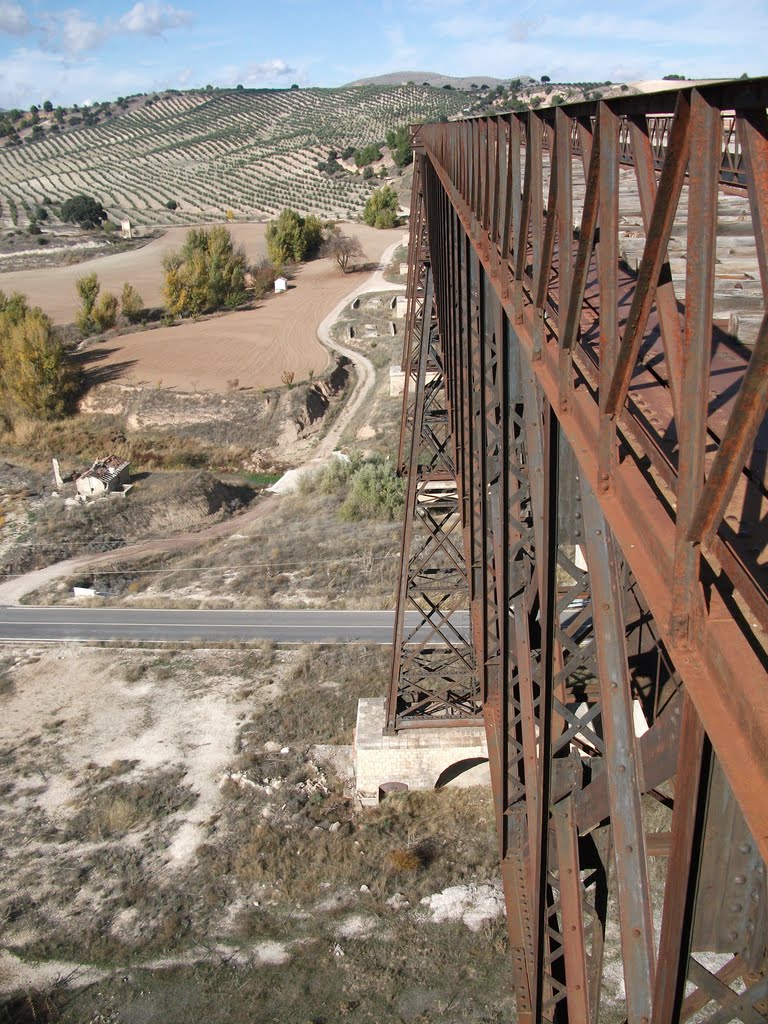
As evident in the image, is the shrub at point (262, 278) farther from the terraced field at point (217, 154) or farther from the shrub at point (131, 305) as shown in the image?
the terraced field at point (217, 154)

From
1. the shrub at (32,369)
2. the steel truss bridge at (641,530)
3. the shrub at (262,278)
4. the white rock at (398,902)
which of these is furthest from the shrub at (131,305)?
the steel truss bridge at (641,530)

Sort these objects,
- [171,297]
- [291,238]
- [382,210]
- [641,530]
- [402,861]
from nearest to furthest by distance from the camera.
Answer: [641,530] → [402,861] → [171,297] → [291,238] → [382,210]

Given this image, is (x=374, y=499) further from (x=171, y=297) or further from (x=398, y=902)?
(x=171, y=297)

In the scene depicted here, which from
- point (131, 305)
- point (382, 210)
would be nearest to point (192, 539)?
point (131, 305)

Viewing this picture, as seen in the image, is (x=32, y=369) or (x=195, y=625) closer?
(x=195, y=625)

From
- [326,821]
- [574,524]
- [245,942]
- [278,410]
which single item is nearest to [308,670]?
[326,821]
